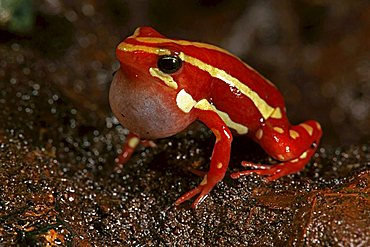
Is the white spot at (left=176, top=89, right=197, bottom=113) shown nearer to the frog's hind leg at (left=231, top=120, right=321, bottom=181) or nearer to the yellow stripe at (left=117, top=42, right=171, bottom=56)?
the yellow stripe at (left=117, top=42, right=171, bottom=56)

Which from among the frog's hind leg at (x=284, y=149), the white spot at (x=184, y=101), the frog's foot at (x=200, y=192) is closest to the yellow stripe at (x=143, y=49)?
the white spot at (x=184, y=101)

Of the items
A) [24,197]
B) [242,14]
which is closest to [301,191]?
[24,197]

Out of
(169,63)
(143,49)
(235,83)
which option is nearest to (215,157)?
(235,83)

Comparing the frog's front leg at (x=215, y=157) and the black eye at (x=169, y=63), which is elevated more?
the black eye at (x=169, y=63)

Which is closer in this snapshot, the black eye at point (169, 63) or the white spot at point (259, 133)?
the black eye at point (169, 63)

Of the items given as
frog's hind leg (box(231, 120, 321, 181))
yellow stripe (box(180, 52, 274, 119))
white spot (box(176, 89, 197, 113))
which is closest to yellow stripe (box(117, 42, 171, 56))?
yellow stripe (box(180, 52, 274, 119))

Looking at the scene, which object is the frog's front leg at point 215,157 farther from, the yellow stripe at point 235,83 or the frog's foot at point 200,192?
the yellow stripe at point 235,83

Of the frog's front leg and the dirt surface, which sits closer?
the dirt surface
